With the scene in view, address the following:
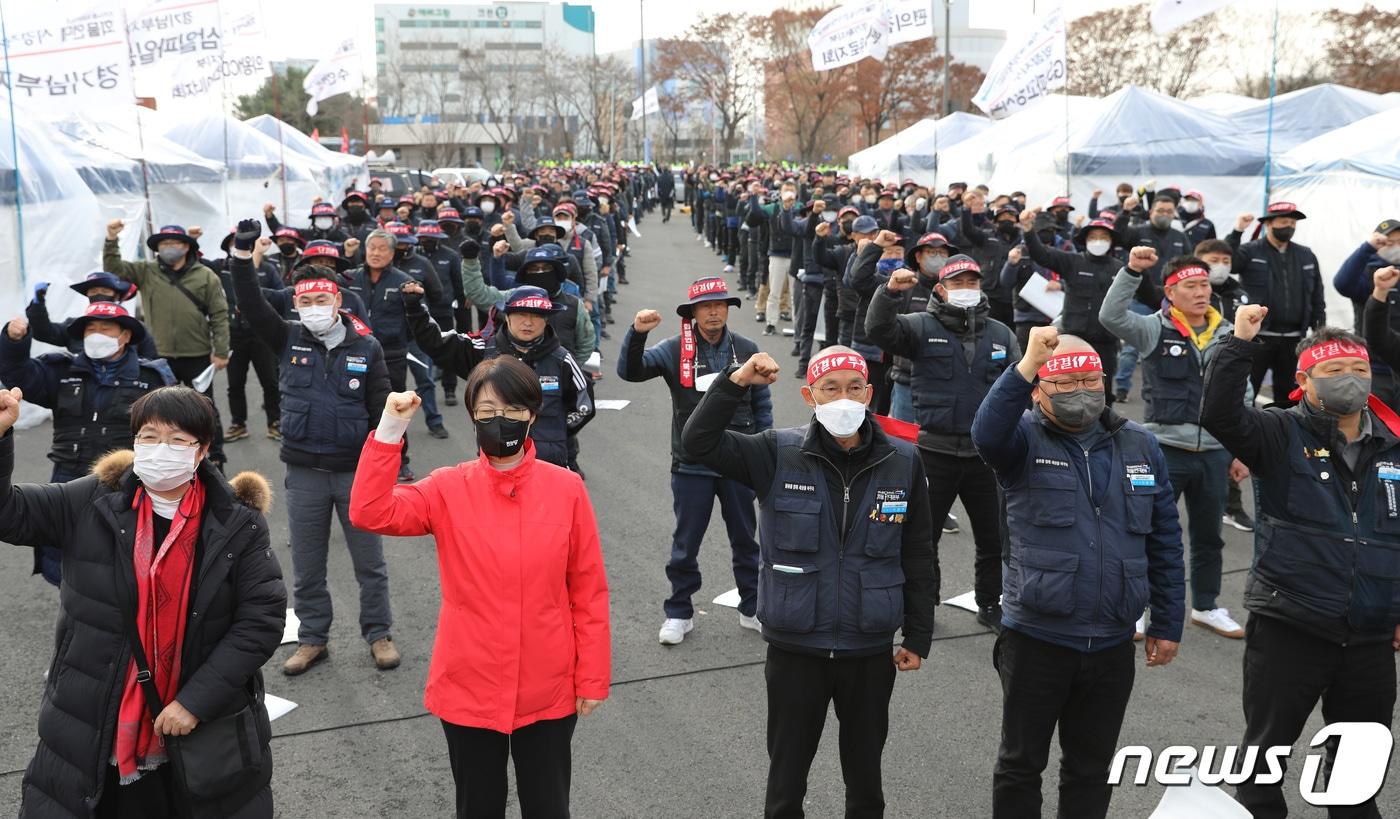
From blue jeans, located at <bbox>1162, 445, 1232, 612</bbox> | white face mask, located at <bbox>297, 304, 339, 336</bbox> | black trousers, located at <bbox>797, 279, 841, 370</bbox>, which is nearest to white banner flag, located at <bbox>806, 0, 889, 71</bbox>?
black trousers, located at <bbox>797, 279, 841, 370</bbox>

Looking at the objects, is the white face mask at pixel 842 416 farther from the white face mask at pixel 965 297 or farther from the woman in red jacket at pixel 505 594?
→ the white face mask at pixel 965 297

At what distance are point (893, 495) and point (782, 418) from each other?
811 centimetres

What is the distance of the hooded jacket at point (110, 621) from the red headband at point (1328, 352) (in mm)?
3693

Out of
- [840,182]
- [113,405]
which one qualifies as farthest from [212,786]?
[840,182]

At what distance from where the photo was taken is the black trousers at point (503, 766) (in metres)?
3.54

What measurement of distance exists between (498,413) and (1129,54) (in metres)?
53.8

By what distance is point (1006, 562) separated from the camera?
4301 mm

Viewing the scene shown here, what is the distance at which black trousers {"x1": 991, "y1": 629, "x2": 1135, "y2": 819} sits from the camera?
13.0ft

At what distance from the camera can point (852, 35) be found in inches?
798

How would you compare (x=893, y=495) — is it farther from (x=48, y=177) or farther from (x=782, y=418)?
(x=48, y=177)

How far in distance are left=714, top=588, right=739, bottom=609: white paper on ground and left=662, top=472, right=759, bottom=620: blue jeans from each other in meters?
0.29

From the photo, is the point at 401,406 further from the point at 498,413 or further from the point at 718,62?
the point at 718,62

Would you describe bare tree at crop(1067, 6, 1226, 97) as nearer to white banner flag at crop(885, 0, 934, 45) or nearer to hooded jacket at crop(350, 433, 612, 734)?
white banner flag at crop(885, 0, 934, 45)

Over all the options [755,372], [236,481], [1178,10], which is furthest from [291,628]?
[1178,10]
